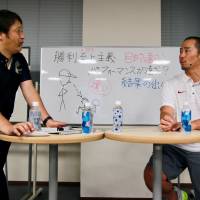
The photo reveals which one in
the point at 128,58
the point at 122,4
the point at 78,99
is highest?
the point at 122,4

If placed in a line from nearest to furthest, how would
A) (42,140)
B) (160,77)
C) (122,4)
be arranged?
1. (42,140)
2. (160,77)
3. (122,4)

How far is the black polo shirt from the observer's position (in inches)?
70.6

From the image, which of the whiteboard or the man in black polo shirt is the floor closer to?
the whiteboard

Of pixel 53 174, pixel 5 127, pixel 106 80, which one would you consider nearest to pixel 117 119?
pixel 53 174

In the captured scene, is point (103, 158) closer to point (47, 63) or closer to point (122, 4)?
point (47, 63)

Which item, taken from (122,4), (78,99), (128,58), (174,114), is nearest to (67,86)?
(78,99)

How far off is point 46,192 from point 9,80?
6.65 feet

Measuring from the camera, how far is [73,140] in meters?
Result: 1.43

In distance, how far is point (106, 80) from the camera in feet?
10.7

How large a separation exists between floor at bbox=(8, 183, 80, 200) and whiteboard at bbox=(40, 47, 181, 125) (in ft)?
2.67

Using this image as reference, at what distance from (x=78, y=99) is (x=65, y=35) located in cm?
97

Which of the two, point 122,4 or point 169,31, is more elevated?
point 122,4

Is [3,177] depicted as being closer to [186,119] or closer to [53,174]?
[53,174]

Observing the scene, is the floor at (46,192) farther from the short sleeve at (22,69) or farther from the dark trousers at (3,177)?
the short sleeve at (22,69)
